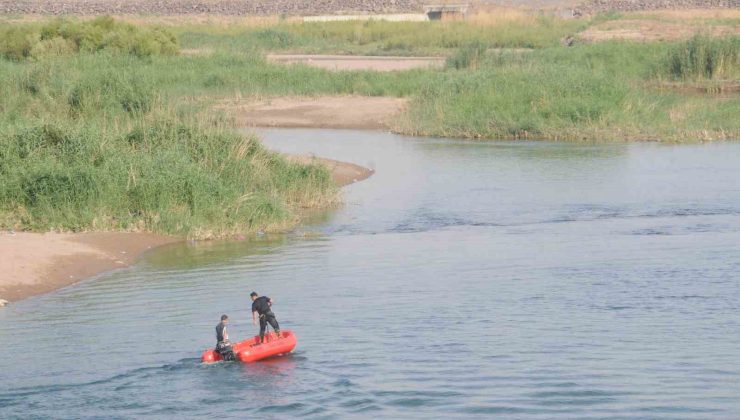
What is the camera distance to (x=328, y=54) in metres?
66.2

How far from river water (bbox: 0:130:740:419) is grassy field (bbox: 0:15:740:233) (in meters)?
1.34

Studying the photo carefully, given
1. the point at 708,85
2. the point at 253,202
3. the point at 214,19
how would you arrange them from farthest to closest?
the point at 214,19 → the point at 708,85 → the point at 253,202

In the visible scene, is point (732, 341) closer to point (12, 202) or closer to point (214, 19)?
point (12, 202)

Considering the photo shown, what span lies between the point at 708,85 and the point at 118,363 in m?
35.1

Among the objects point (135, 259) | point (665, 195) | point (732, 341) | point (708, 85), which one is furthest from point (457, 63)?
point (732, 341)

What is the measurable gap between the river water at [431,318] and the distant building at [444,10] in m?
61.4

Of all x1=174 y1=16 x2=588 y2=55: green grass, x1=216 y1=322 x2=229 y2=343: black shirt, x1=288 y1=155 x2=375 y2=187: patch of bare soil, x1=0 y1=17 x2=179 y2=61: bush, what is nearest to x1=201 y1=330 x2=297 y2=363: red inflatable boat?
x1=216 y1=322 x2=229 y2=343: black shirt

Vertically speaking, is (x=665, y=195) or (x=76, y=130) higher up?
(x=76, y=130)

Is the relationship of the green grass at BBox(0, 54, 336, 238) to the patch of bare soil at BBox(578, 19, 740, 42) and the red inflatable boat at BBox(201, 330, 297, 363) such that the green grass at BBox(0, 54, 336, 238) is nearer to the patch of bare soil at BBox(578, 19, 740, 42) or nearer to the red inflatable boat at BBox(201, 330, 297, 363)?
the red inflatable boat at BBox(201, 330, 297, 363)

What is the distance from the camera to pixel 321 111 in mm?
42719

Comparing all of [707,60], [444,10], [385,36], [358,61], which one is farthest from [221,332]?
[444,10]

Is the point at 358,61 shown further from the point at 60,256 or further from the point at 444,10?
the point at 60,256

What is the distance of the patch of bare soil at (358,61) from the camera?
55403 mm

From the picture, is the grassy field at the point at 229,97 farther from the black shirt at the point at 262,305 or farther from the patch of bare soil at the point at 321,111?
the black shirt at the point at 262,305
